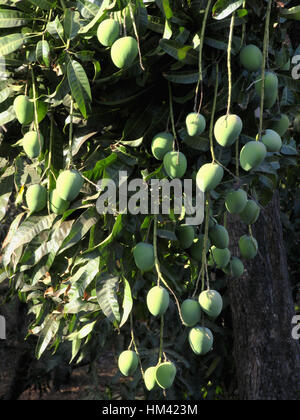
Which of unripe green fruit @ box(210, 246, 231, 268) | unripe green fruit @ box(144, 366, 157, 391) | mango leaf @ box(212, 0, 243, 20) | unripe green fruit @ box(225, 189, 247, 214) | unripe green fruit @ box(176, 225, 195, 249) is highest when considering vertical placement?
mango leaf @ box(212, 0, 243, 20)

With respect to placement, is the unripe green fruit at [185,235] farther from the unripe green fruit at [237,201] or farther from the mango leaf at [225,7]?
the mango leaf at [225,7]

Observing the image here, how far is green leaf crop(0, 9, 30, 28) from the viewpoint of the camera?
76 cm

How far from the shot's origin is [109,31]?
2.18 feet

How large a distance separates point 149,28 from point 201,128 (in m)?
0.16

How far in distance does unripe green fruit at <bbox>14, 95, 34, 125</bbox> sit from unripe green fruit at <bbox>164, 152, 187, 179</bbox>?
0.21 m

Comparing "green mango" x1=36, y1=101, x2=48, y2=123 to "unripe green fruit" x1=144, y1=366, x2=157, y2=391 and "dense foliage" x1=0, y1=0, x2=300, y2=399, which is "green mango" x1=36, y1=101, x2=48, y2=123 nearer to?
"dense foliage" x1=0, y1=0, x2=300, y2=399

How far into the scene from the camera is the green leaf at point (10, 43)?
73cm

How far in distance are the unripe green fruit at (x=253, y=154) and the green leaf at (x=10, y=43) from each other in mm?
338

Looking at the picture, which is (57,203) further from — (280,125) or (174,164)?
(280,125)

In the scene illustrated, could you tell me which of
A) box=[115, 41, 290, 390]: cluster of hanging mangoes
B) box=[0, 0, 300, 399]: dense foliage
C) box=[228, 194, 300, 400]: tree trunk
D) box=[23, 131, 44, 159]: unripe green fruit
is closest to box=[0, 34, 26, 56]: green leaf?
box=[0, 0, 300, 399]: dense foliage

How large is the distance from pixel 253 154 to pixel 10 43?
36cm

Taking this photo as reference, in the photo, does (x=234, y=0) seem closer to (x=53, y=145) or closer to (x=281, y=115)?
(x=281, y=115)

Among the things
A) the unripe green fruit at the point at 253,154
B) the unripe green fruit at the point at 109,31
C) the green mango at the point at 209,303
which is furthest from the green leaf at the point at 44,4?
the green mango at the point at 209,303

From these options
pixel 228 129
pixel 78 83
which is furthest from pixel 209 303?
pixel 78 83
